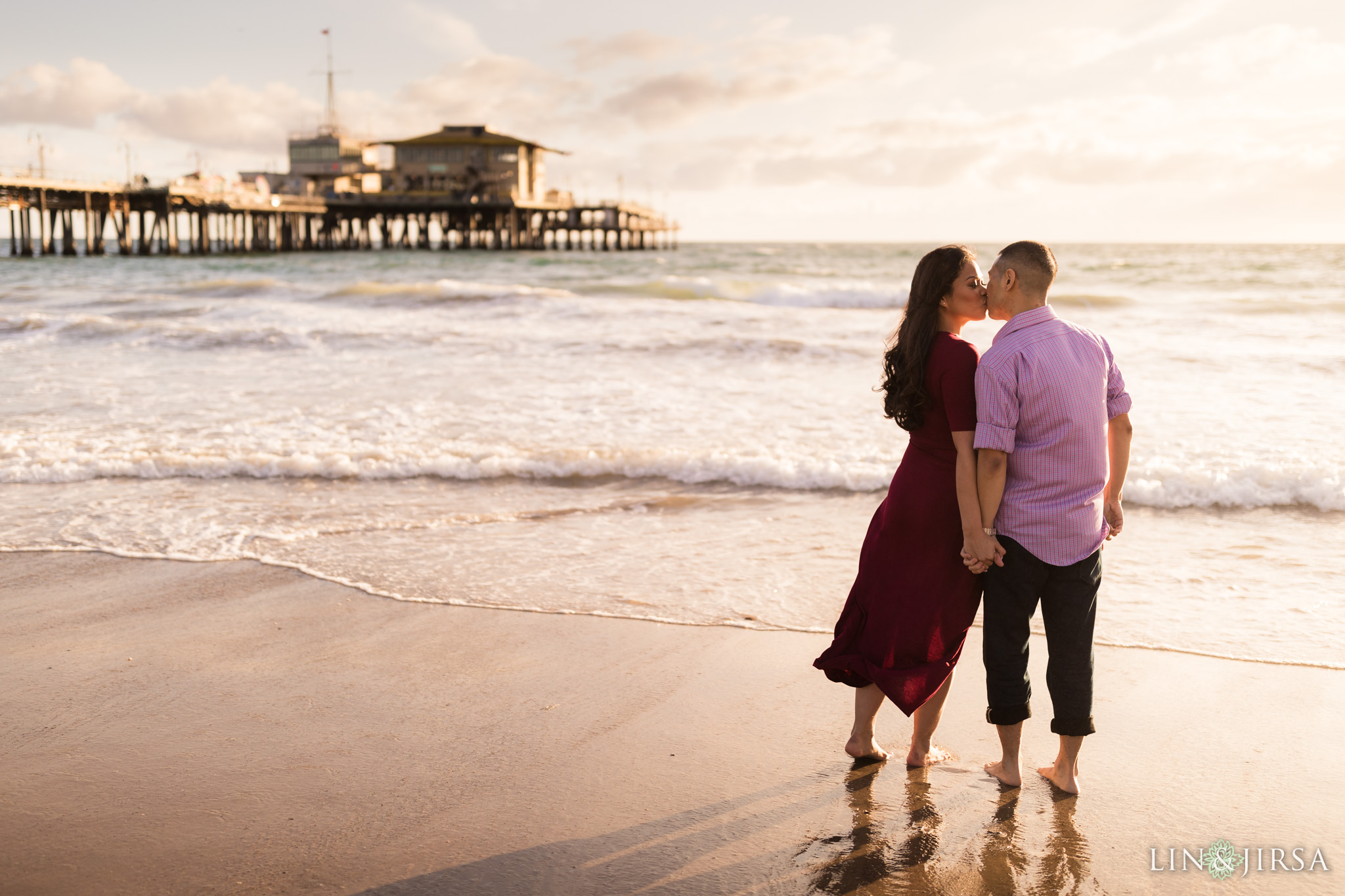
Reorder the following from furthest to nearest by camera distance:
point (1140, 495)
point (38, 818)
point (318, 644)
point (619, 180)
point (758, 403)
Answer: point (619, 180)
point (758, 403)
point (1140, 495)
point (318, 644)
point (38, 818)

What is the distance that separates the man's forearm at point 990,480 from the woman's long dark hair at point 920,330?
19 cm

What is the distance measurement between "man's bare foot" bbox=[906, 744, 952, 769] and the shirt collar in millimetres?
1149

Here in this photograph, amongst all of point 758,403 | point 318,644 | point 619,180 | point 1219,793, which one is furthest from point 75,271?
point 619,180

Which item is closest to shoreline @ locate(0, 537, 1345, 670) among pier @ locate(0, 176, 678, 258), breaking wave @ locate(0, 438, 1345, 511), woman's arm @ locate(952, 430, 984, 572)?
woman's arm @ locate(952, 430, 984, 572)

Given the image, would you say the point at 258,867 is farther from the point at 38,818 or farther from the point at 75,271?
the point at 75,271

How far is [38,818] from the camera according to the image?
2146 mm

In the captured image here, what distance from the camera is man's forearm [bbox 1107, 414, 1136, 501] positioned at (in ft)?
7.79

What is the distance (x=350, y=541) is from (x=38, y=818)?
95.6 inches

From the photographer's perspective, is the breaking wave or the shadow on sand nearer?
the shadow on sand

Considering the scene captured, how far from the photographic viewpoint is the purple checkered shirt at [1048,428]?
7.07 feet

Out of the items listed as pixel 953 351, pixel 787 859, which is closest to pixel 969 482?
pixel 953 351

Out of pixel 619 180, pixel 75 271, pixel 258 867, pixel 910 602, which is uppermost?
pixel 619 180

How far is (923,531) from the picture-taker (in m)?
2.31

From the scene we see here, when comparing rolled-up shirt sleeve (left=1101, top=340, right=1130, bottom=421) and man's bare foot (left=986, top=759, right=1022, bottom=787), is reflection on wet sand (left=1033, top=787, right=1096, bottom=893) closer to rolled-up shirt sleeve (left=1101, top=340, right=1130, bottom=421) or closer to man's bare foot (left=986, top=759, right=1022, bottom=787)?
man's bare foot (left=986, top=759, right=1022, bottom=787)
